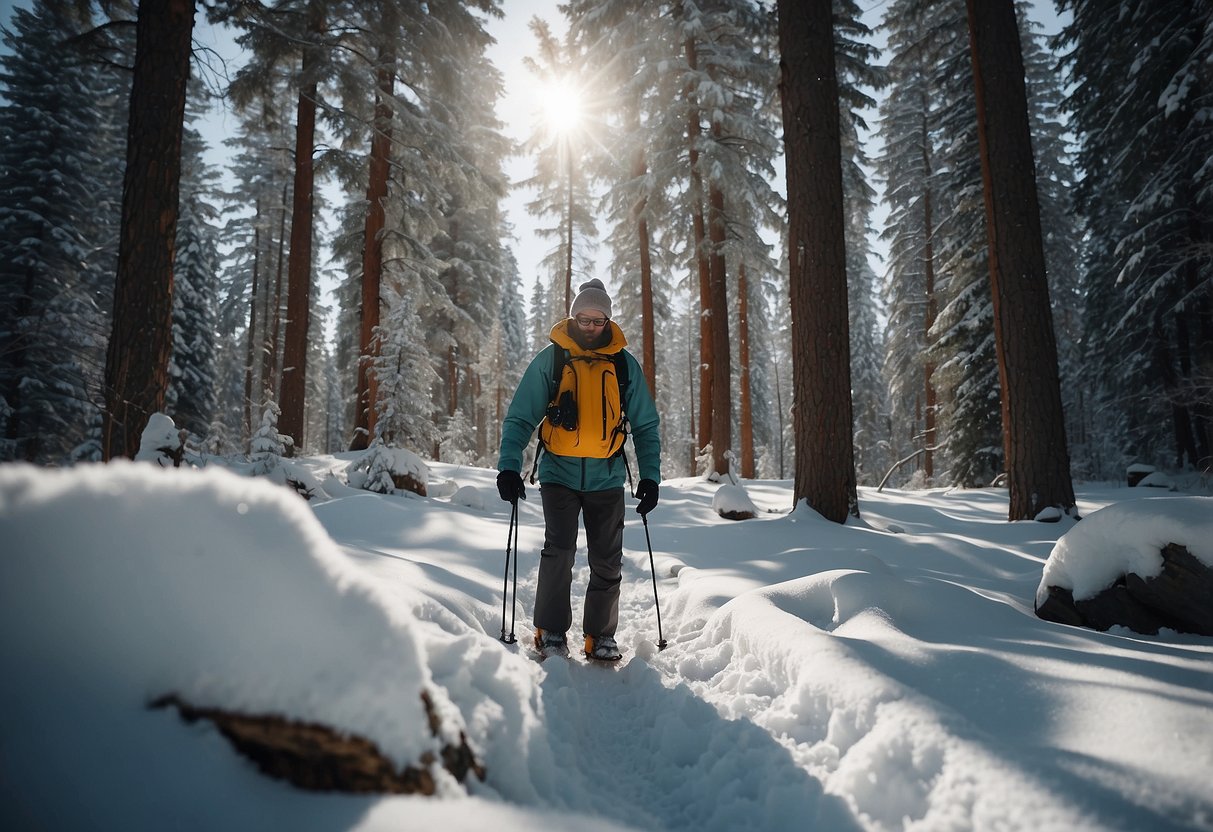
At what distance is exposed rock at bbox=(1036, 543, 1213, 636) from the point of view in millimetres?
2852

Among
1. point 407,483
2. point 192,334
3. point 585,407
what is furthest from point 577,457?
point 192,334

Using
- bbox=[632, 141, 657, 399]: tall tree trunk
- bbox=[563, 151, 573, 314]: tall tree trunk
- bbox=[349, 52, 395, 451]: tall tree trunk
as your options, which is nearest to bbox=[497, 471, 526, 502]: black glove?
bbox=[349, 52, 395, 451]: tall tree trunk

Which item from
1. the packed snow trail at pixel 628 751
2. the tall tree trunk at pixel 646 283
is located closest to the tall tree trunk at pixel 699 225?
the tall tree trunk at pixel 646 283

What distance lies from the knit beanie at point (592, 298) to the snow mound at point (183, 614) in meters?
2.35

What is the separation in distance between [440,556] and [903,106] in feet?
79.4

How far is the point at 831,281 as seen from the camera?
6.45 metres

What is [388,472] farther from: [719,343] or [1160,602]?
[1160,602]

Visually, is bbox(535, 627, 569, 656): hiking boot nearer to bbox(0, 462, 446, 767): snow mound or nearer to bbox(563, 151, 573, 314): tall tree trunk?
bbox(0, 462, 446, 767): snow mound

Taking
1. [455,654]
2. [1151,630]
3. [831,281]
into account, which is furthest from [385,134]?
[1151,630]

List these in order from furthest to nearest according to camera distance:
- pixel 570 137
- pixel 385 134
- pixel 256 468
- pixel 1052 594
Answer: pixel 570 137
pixel 385 134
pixel 256 468
pixel 1052 594

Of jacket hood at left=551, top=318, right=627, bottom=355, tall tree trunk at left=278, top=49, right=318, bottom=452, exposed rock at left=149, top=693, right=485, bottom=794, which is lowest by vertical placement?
exposed rock at left=149, top=693, right=485, bottom=794

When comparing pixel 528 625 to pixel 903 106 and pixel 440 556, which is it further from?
pixel 903 106

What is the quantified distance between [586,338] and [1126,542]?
137 inches

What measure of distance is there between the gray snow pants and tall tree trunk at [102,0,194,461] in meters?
4.47
